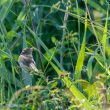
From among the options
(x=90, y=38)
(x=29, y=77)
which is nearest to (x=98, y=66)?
(x=29, y=77)

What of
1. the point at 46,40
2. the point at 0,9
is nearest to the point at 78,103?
the point at 0,9

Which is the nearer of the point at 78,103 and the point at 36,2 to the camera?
the point at 78,103

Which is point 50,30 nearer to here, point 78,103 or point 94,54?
point 94,54

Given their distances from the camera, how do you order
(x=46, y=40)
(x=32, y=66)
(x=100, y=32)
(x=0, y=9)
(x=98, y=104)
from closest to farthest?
(x=98, y=104) < (x=32, y=66) < (x=100, y=32) < (x=0, y=9) < (x=46, y=40)

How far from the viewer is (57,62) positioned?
8.23 ft

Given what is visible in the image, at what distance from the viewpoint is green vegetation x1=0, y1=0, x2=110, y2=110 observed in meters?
1.98

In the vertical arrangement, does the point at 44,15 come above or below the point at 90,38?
above

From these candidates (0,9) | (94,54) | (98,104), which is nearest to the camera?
(98,104)

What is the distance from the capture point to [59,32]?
363cm

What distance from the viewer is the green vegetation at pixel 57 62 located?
78.0 inches

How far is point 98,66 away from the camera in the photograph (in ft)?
8.68

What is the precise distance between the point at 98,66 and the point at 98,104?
2.36ft

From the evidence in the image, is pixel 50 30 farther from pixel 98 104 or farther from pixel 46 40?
pixel 98 104

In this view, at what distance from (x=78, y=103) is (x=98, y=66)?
2.17 ft
